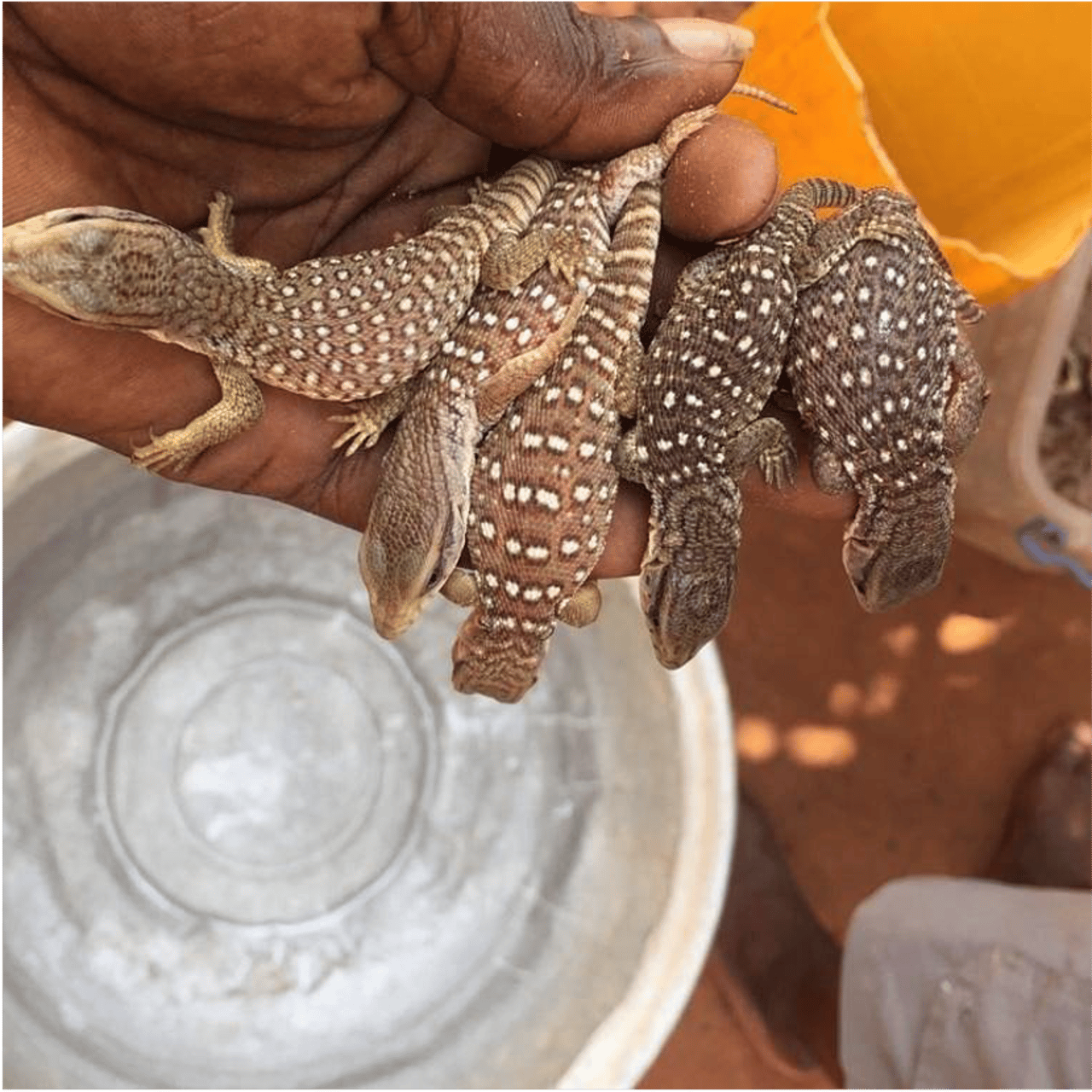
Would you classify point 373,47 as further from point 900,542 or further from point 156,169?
point 900,542

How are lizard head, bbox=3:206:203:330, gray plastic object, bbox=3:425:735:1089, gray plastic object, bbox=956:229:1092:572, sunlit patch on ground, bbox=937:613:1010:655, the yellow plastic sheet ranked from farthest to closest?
sunlit patch on ground, bbox=937:613:1010:655
gray plastic object, bbox=3:425:735:1089
gray plastic object, bbox=956:229:1092:572
the yellow plastic sheet
lizard head, bbox=3:206:203:330

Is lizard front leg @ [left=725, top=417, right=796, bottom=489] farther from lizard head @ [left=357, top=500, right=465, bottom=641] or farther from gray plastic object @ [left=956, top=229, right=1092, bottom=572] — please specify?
gray plastic object @ [left=956, top=229, right=1092, bottom=572]

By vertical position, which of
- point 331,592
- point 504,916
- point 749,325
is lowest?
point 504,916

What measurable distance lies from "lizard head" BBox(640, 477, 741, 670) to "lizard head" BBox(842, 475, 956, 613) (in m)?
0.26

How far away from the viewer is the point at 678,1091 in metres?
3.41

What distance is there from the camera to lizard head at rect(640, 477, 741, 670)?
2193 mm

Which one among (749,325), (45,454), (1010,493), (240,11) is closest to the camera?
(240,11)

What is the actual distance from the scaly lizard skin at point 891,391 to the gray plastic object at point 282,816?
76 centimetres

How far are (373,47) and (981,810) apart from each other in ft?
9.04

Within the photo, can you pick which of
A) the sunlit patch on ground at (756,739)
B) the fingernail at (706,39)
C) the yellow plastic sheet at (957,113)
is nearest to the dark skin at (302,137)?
the fingernail at (706,39)

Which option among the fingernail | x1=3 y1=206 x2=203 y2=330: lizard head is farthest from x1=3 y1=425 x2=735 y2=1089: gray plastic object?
the fingernail

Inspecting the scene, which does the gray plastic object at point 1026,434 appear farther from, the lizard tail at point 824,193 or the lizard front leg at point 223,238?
the lizard front leg at point 223,238

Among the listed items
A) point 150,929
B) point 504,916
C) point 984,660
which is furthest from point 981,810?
point 150,929

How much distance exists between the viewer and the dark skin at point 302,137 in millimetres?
1817
